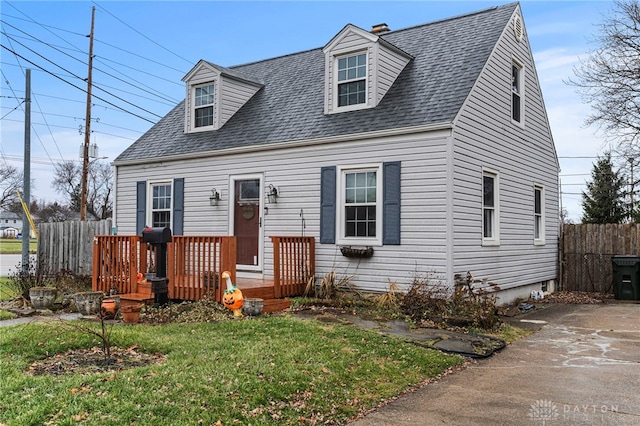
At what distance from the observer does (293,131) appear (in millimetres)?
10758

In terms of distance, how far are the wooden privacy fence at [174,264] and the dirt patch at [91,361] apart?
9.67 feet

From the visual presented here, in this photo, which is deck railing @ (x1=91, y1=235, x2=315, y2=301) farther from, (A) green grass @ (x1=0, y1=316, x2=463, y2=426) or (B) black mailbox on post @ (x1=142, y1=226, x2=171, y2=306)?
(A) green grass @ (x1=0, y1=316, x2=463, y2=426)

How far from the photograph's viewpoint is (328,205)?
991 cm

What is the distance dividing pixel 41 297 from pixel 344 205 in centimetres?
551

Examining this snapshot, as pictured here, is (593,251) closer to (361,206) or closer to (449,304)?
(449,304)

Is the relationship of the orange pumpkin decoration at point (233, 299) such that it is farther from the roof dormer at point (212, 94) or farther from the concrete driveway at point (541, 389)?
the roof dormer at point (212, 94)

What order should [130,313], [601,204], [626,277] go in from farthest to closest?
[601,204]
[626,277]
[130,313]

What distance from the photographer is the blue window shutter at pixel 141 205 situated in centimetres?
1280

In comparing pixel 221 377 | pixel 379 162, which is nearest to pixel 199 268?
pixel 379 162

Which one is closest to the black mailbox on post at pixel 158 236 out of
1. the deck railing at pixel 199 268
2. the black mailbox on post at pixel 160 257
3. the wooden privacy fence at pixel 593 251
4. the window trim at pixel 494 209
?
the black mailbox on post at pixel 160 257

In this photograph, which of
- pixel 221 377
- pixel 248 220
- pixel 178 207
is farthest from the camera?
pixel 178 207

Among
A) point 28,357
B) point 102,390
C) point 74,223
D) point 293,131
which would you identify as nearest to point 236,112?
point 293,131

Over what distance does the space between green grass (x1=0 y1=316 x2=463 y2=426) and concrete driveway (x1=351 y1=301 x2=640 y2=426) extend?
0.34 metres

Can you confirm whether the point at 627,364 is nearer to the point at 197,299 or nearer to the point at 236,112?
the point at 197,299
